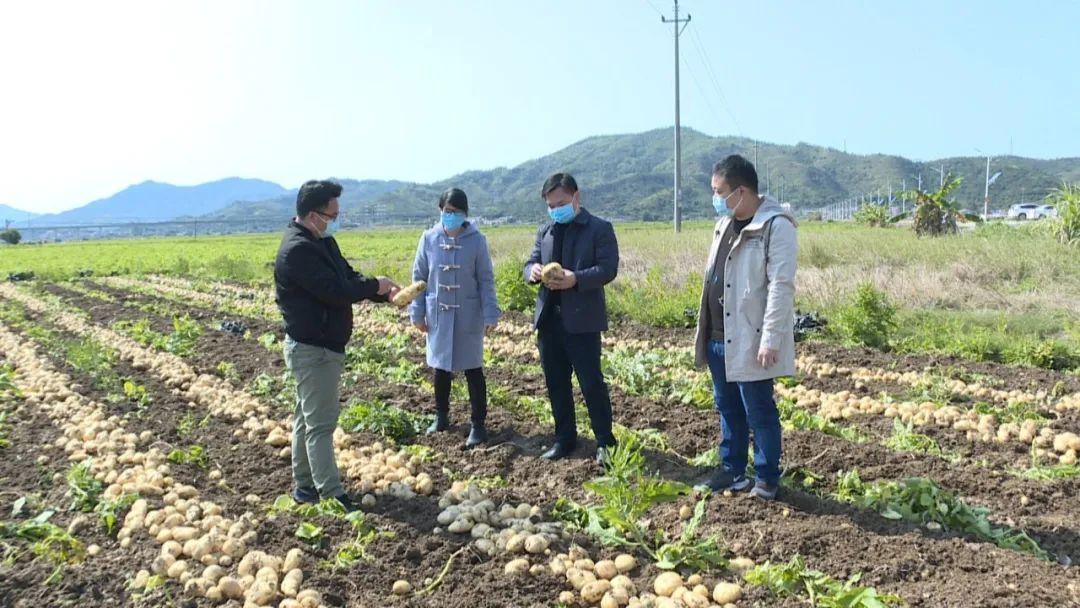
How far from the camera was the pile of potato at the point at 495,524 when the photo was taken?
346cm

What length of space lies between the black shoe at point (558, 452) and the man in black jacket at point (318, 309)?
1259mm

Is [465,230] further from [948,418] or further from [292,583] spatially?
[948,418]

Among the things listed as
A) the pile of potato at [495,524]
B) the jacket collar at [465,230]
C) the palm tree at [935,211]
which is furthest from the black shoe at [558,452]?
the palm tree at [935,211]

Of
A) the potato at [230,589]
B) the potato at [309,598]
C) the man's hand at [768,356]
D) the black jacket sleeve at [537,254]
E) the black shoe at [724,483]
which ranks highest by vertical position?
the black jacket sleeve at [537,254]

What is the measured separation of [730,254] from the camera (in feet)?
12.5

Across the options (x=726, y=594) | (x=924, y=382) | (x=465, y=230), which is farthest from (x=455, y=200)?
(x=924, y=382)

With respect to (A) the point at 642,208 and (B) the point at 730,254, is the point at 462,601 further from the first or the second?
(A) the point at 642,208

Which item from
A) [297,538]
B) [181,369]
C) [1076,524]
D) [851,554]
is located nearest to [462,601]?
[297,538]

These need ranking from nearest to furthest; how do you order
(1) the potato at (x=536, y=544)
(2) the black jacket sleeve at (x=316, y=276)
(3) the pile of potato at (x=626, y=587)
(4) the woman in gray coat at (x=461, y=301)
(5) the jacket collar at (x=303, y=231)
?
(3) the pile of potato at (x=626, y=587)
(1) the potato at (x=536, y=544)
(2) the black jacket sleeve at (x=316, y=276)
(5) the jacket collar at (x=303, y=231)
(4) the woman in gray coat at (x=461, y=301)

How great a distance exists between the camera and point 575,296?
14.6 ft

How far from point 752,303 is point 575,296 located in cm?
110

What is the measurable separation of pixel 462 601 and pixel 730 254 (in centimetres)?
206

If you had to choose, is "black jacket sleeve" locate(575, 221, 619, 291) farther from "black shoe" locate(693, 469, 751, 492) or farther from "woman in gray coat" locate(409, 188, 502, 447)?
"black shoe" locate(693, 469, 751, 492)

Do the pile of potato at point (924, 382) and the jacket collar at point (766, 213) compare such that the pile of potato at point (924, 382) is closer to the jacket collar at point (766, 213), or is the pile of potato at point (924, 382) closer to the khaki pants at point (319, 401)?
the jacket collar at point (766, 213)
